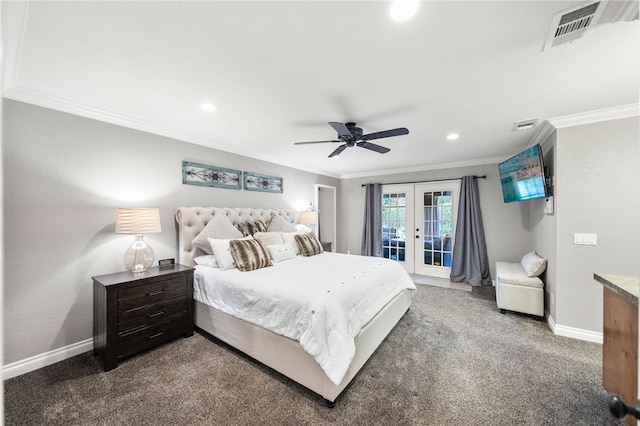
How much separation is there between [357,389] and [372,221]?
4251 millimetres

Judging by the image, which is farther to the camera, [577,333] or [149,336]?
[577,333]

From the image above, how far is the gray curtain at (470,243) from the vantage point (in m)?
4.90

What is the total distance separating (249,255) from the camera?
3076mm

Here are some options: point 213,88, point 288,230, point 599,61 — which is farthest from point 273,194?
point 599,61

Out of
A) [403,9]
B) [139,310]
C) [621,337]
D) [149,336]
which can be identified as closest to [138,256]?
[139,310]

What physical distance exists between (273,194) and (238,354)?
2724 millimetres

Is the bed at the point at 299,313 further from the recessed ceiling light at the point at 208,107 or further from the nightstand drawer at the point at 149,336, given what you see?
the recessed ceiling light at the point at 208,107

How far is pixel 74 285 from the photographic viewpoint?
8.70 ft

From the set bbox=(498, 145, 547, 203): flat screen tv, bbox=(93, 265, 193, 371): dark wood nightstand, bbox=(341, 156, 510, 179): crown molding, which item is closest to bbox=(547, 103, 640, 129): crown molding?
bbox=(498, 145, 547, 203): flat screen tv

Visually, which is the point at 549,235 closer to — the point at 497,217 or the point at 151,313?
the point at 497,217

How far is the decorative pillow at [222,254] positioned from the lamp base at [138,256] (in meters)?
0.63

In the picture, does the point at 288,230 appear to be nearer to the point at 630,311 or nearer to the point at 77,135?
the point at 77,135

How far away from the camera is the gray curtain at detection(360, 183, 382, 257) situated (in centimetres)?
610

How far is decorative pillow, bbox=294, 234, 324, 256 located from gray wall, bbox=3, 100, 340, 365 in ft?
5.59
